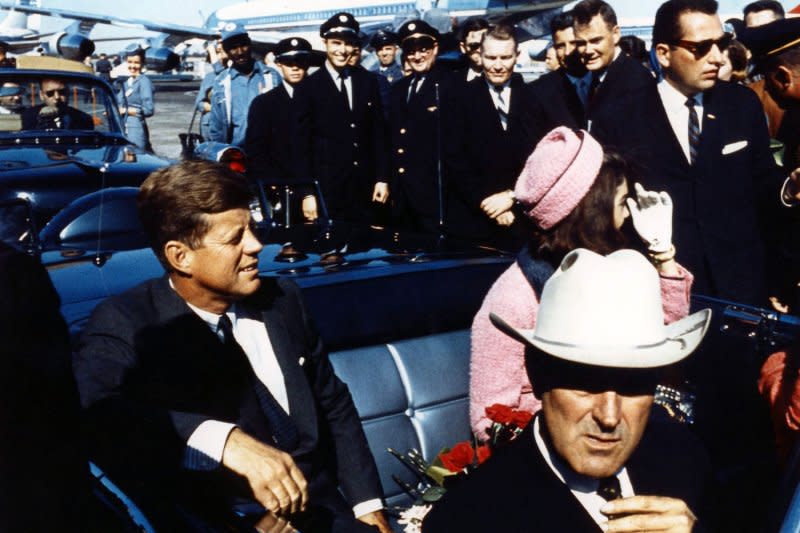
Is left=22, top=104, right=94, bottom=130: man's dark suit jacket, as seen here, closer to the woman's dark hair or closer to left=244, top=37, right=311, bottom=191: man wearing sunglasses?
left=244, top=37, right=311, bottom=191: man wearing sunglasses

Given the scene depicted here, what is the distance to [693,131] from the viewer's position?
12.8ft

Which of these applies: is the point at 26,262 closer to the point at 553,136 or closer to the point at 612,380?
the point at 612,380

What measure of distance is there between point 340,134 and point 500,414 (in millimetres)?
4602

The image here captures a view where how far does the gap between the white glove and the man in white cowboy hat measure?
1015mm

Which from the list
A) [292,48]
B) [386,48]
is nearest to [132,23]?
[386,48]

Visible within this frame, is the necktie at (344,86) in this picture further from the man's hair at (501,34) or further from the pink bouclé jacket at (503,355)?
the pink bouclé jacket at (503,355)

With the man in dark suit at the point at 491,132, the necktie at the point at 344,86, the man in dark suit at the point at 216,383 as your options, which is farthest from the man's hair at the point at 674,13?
the necktie at the point at 344,86

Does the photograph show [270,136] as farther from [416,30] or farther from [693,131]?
[693,131]

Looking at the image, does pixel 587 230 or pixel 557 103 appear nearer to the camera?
pixel 587 230

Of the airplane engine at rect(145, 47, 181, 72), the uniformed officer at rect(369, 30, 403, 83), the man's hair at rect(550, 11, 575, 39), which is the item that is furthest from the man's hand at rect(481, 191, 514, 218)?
the airplane engine at rect(145, 47, 181, 72)

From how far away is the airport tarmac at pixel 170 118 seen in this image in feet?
64.9

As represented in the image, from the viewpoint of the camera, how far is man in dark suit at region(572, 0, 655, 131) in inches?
195

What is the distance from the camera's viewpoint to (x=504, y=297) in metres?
2.61

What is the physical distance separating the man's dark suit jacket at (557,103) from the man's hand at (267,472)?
3.34 meters
